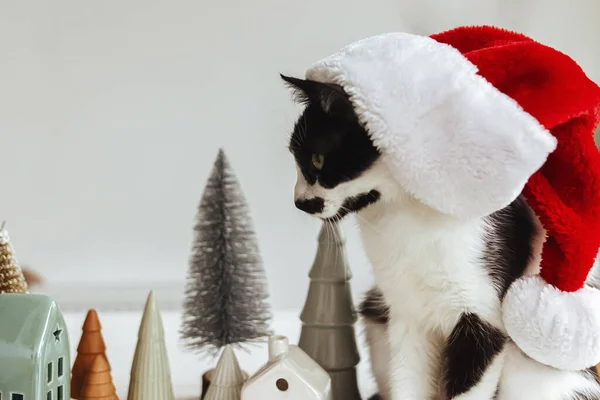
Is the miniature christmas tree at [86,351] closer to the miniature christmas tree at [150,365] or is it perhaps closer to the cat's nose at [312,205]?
the miniature christmas tree at [150,365]

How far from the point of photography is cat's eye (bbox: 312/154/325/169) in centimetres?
45

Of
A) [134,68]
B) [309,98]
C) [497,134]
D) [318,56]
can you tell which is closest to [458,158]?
[497,134]

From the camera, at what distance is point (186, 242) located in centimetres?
106

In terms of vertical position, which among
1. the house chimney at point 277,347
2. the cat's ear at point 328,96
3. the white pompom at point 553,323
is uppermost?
the cat's ear at point 328,96

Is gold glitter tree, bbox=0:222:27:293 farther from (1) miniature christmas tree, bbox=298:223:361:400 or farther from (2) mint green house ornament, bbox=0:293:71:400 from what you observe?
(1) miniature christmas tree, bbox=298:223:361:400

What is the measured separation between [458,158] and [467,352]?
19 centimetres

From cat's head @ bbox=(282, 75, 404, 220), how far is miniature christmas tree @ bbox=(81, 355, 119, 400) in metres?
0.27

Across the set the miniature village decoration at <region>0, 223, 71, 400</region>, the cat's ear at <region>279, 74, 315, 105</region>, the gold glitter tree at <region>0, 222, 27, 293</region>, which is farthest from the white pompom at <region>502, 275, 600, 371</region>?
the gold glitter tree at <region>0, 222, 27, 293</region>

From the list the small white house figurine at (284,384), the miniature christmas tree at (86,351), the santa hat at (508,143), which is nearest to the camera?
the santa hat at (508,143)

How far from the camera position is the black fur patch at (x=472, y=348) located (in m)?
0.48

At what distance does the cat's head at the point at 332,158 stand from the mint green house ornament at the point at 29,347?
A: 23cm

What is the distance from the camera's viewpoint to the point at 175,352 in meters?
0.85

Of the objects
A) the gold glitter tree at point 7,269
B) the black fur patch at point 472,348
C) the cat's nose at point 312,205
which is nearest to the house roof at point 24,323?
the gold glitter tree at point 7,269

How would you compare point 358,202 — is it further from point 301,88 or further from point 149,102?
point 149,102
